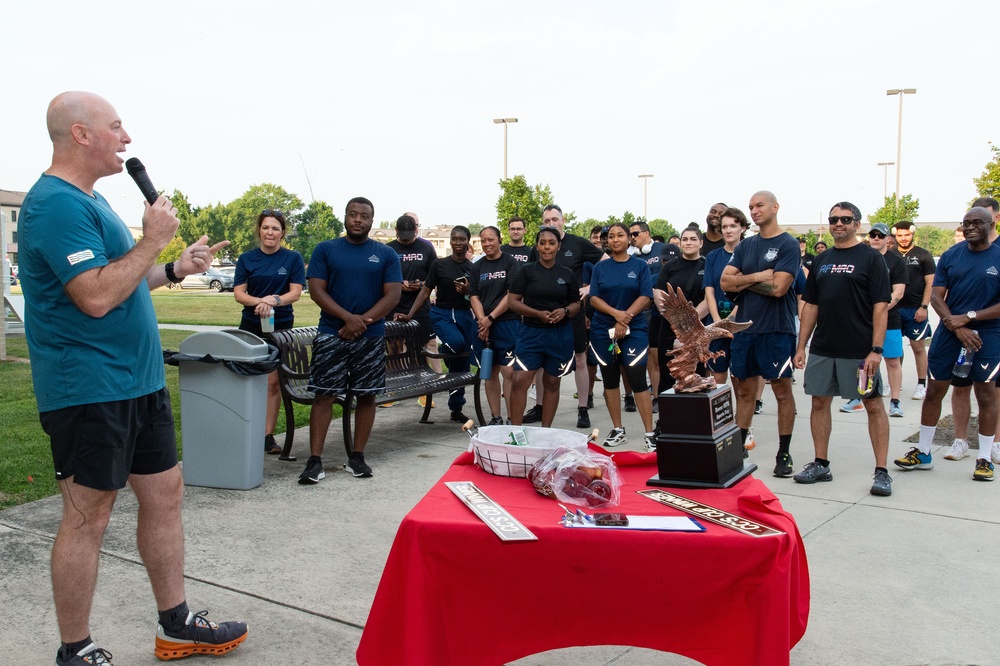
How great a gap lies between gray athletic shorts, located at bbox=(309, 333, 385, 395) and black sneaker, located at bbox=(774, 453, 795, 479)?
3.09 m

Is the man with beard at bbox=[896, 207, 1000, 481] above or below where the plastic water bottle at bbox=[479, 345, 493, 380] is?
above

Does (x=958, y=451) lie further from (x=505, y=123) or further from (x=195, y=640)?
(x=505, y=123)

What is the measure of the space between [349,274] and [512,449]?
11.0 ft

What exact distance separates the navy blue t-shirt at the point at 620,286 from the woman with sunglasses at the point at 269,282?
2638mm

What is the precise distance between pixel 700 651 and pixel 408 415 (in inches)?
263

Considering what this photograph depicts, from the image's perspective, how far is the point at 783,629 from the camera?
7.86ft

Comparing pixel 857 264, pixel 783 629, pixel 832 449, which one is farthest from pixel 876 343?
pixel 783 629

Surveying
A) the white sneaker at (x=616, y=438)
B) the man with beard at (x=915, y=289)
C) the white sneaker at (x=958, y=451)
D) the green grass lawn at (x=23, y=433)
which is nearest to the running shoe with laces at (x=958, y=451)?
the white sneaker at (x=958, y=451)

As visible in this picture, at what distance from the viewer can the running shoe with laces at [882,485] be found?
5777 millimetres

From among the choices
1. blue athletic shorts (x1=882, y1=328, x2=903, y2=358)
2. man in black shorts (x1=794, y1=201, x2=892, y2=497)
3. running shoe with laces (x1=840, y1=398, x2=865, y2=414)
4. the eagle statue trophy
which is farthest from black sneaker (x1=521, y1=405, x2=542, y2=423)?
the eagle statue trophy

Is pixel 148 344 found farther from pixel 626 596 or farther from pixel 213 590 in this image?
pixel 626 596

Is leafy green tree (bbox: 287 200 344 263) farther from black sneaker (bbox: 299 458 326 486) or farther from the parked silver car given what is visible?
black sneaker (bbox: 299 458 326 486)

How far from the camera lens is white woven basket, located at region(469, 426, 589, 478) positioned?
308cm

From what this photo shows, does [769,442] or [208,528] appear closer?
[208,528]
